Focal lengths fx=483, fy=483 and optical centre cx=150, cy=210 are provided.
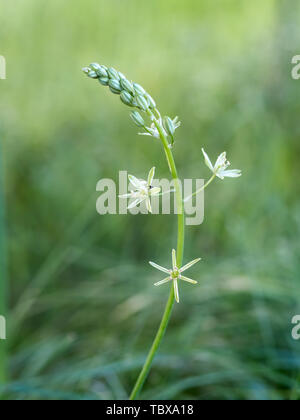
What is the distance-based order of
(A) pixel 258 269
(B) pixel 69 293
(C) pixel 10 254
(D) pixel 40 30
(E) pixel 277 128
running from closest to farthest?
(A) pixel 258 269 < (B) pixel 69 293 < (C) pixel 10 254 < (E) pixel 277 128 < (D) pixel 40 30

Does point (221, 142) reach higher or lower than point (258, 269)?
higher

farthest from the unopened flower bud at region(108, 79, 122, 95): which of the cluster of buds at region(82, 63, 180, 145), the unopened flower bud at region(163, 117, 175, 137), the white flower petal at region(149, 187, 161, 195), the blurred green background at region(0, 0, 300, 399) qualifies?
the blurred green background at region(0, 0, 300, 399)

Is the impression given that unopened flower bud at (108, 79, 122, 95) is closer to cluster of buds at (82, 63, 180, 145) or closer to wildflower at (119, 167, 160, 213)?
cluster of buds at (82, 63, 180, 145)

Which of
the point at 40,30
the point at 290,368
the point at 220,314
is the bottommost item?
the point at 290,368

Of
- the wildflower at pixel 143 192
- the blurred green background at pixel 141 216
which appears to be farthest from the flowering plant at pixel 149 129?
the blurred green background at pixel 141 216

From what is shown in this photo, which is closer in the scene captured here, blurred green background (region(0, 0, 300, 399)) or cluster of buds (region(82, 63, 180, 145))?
cluster of buds (region(82, 63, 180, 145))

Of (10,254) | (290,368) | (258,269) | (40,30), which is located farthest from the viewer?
(40,30)

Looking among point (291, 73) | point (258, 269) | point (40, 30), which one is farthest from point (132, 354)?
point (40, 30)

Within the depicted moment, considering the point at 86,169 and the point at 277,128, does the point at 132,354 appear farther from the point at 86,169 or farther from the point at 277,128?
the point at 277,128
